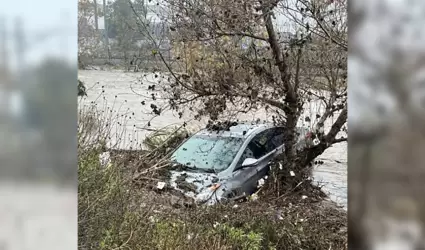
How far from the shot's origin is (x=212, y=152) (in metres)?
1.80

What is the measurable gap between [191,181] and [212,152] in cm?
14

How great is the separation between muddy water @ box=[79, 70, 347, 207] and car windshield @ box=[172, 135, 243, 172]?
0.07 m

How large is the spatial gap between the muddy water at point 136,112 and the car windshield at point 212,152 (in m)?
0.07

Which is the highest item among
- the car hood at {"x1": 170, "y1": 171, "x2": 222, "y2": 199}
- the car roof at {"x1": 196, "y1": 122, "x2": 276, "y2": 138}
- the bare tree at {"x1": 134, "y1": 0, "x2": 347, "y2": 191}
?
the bare tree at {"x1": 134, "y1": 0, "x2": 347, "y2": 191}

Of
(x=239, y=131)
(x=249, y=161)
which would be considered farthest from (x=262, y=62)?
(x=249, y=161)

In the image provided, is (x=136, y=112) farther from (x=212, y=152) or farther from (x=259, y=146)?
(x=259, y=146)

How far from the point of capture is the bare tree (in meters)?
1.67
